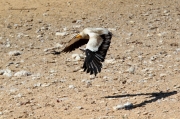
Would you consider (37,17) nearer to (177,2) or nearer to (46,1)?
(46,1)

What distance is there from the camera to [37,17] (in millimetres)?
11359

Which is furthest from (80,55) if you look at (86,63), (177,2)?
(177,2)

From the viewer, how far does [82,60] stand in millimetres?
8258

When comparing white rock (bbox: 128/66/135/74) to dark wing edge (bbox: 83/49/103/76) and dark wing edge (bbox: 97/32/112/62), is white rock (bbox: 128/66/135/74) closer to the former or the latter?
dark wing edge (bbox: 97/32/112/62)

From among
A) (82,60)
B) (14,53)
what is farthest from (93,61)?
(14,53)

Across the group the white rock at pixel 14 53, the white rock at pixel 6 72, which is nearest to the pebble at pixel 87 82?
the white rock at pixel 6 72

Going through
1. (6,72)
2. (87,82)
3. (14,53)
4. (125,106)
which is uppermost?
(125,106)

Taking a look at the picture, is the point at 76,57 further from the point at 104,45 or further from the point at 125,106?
the point at 125,106

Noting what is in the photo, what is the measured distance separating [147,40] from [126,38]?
432mm

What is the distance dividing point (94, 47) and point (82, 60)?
1893 mm

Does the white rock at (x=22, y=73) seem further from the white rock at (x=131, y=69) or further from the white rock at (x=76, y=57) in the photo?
the white rock at (x=131, y=69)

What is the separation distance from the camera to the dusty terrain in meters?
5.93

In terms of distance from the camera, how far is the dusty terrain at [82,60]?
19.5ft

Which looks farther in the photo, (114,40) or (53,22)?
(53,22)
